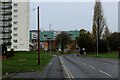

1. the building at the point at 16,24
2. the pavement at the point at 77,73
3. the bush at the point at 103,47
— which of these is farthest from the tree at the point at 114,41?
the pavement at the point at 77,73

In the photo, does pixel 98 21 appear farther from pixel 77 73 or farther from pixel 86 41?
pixel 77 73

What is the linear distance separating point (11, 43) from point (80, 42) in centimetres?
2569

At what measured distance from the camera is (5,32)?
133 metres

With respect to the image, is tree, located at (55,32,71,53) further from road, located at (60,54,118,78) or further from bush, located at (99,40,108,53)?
road, located at (60,54,118,78)

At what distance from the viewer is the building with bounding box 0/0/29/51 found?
133 m

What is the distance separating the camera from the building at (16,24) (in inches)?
5236

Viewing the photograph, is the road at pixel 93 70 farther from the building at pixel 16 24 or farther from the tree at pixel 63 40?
the tree at pixel 63 40

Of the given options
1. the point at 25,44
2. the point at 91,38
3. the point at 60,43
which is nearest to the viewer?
the point at 91,38

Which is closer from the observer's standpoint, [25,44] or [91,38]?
[91,38]

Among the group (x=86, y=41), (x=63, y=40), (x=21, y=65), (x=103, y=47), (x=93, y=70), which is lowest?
(x=21, y=65)

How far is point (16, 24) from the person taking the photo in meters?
Answer: 135

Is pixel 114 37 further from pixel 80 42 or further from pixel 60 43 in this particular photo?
pixel 60 43

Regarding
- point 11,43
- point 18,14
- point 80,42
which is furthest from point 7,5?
point 80,42

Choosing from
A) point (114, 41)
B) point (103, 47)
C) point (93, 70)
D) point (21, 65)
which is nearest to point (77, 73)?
point (93, 70)
